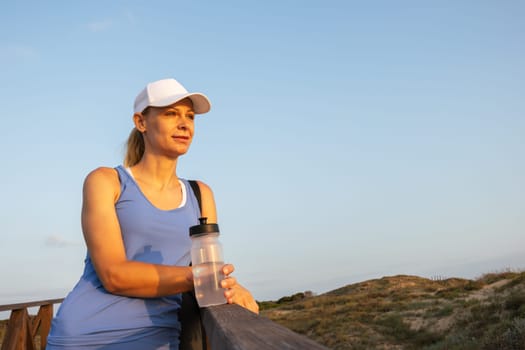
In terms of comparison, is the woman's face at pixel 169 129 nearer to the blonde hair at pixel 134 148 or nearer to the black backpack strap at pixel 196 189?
the blonde hair at pixel 134 148

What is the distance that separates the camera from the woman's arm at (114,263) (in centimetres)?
230

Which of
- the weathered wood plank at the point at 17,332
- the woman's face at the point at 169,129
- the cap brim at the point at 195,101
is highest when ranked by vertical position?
the cap brim at the point at 195,101

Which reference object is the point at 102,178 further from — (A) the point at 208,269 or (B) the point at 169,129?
(A) the point at 208,269

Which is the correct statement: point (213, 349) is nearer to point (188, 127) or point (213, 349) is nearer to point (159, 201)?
point (159, 201)

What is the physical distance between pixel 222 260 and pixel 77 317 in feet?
2.19

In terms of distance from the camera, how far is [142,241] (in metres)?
2.55

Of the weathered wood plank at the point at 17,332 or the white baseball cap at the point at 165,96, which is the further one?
the weathered wood plank at the point at 17,332

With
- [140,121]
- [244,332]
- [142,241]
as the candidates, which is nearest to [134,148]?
[140,121]

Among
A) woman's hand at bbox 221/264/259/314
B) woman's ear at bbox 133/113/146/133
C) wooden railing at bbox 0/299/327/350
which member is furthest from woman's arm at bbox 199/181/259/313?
woman's ear at bbox 133/113/146/133

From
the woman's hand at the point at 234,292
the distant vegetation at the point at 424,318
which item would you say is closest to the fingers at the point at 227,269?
the woman's hand at the point at 234,292

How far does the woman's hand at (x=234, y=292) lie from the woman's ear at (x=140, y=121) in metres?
0.92

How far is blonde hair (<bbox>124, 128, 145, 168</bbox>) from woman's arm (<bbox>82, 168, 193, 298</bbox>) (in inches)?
16.9

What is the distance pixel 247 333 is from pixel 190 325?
1.36m

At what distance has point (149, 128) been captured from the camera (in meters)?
2.76
